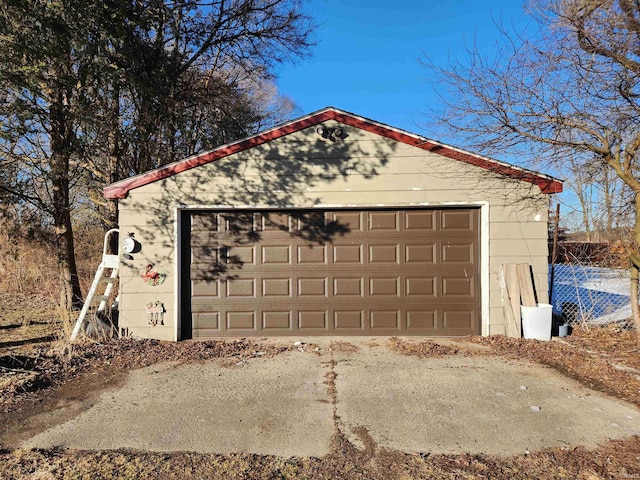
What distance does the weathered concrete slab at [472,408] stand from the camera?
344 cm

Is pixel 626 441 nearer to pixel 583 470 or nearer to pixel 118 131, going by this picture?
pixel 583 470

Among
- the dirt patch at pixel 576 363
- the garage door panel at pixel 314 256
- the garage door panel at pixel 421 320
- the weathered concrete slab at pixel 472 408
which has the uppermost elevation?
the garage door panel at pixel 314 256

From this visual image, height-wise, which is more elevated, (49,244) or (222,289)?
(49,244)

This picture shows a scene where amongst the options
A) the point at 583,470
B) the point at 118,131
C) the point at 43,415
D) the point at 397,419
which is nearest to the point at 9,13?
the point at 118,131

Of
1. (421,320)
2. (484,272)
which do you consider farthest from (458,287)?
(421,320)

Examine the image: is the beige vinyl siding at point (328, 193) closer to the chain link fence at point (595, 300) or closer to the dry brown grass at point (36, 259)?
the chain link fence at point (595, 300)

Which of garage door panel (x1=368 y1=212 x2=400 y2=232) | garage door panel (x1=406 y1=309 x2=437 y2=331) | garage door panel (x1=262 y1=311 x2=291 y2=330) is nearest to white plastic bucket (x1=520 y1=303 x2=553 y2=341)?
garage door panel (x1=406 y1=309 x2=437 y2=331)

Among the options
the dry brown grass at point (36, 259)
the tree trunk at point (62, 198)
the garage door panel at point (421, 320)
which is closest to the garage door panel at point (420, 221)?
the garage door panel at point (421, 320)

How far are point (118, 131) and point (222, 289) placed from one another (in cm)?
445

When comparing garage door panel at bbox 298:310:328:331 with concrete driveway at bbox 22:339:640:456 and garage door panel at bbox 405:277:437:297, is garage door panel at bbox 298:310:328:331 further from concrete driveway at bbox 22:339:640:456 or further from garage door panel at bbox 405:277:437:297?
garage door panel at bbox 405:277:437:297

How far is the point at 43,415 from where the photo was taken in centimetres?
398

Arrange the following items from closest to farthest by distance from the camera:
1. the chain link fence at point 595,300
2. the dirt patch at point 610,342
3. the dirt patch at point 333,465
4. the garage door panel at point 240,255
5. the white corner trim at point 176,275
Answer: the dirt patch at point 333,465 < the dirt patch at point 610,342 < the white corner trim at point 176,275 < the garage door panel at point 240,255 < the chain link fence at point 595,300

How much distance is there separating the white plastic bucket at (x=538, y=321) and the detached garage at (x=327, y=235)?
367mm

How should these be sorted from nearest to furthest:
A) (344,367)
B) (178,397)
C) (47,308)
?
(178,397), (344,367), (47,308)
